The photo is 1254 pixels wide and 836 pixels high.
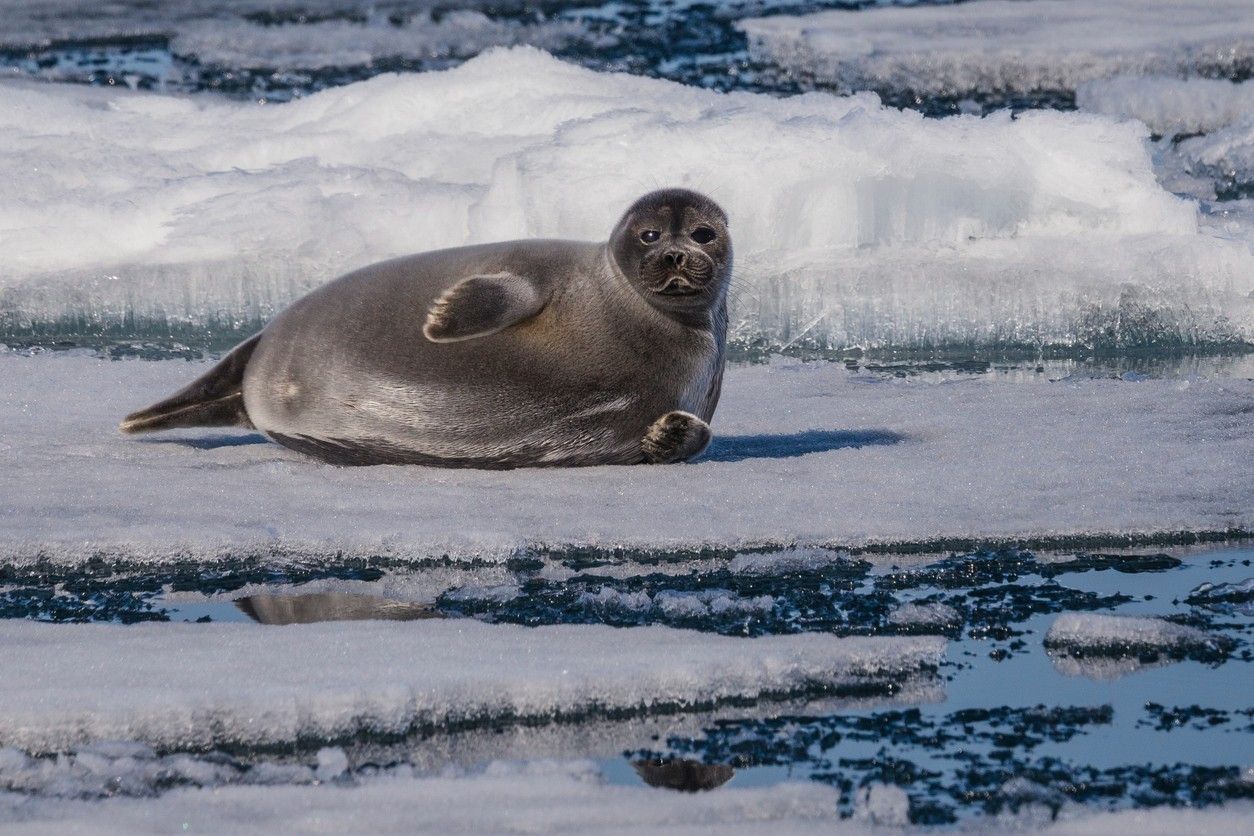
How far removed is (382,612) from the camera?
3.31 meters

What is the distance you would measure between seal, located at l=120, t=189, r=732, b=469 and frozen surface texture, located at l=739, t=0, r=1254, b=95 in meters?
6.16

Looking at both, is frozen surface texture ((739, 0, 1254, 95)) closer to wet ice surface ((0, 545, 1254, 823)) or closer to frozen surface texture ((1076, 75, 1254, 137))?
frozen surface texture ((1076, 75, 1254, 137))

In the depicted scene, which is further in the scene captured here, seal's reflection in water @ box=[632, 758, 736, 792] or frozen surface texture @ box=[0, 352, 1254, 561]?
frozen surface texture @ box=[0, 352, 1254, 561]

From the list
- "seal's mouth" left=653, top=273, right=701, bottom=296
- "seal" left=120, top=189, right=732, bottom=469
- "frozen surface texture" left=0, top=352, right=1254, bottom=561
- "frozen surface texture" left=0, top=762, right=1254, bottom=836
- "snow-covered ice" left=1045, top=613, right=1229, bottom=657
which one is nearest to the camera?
"frozen surface texture" left=0, top=762, right=1254, bottom=836

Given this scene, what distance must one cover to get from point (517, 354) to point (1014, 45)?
290 inches

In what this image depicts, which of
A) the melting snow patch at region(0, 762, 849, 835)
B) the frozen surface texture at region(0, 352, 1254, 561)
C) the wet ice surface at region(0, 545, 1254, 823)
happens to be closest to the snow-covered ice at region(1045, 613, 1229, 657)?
the wet ice surface at region(0, 545, 1254, 823)

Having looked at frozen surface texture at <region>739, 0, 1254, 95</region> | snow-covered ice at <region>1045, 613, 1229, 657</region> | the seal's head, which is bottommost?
snow-covered ice at <region>1045, 613, 1229, 657</region>

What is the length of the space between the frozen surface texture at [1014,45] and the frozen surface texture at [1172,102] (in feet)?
1.78

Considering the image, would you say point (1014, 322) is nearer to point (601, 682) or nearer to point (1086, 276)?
point (1086, 276)

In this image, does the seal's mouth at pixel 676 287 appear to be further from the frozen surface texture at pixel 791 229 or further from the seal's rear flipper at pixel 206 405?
the frozen surface texture at pixel 791 229

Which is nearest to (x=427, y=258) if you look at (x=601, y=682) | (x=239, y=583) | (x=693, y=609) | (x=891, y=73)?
(x=239, y=583)

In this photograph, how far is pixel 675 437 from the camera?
4.36 m

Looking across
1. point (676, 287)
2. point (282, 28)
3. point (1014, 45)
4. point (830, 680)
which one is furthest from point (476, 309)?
point (282, 28)

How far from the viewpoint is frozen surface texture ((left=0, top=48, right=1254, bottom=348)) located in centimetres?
639
